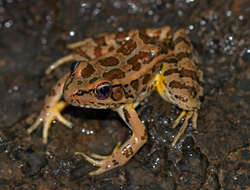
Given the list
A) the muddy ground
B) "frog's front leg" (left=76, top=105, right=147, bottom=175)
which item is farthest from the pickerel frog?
the muddy ground

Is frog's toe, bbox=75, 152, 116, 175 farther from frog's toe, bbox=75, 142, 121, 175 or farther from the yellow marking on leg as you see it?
the yellow marking on leg

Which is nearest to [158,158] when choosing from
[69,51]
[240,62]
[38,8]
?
[240,62]

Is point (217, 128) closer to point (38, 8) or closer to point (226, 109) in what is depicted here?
point (226, 109)

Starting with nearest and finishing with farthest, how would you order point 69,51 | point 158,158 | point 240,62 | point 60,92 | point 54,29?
point 158,158 → point 60,92 → point 240,62 → point 69,51 → point 54,29

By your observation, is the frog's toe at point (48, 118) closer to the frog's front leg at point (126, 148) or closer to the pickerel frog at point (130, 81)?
the pickerel frog at point (130, 81)

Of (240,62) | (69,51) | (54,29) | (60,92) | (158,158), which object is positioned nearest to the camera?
(158,158)

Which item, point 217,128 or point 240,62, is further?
point 240,62
